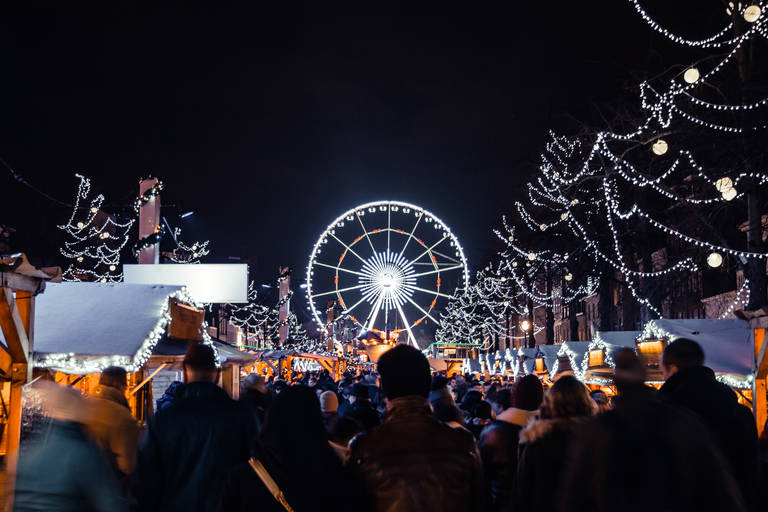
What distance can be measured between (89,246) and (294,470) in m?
39.9

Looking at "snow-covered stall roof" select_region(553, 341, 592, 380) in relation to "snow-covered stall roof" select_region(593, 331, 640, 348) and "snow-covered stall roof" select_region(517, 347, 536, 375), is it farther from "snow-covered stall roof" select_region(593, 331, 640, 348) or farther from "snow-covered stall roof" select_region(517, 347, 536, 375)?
"snow-covered stall roof" select_region(517, 347, 536, 375)

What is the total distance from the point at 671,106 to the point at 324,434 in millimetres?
17570

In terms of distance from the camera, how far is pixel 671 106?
60.3ft

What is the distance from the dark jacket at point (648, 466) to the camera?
2.83m

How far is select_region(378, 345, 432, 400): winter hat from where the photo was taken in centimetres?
331

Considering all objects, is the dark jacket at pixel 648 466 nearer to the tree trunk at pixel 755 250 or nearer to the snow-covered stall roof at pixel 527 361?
the tree trunk at pixel 755 250

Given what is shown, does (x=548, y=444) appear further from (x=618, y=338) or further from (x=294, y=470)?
(x=618, y=338)

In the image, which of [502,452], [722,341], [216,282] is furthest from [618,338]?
[502,452]

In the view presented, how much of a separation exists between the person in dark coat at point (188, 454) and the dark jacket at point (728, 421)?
3078 millimetres

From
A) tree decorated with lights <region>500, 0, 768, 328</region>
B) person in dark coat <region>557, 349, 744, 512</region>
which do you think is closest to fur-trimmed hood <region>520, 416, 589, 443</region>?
person in dark coat <region>557, 349, 744, 512</region>

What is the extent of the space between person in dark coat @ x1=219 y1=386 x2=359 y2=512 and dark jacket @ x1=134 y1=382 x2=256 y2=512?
1065mm

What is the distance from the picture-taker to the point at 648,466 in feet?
9.34

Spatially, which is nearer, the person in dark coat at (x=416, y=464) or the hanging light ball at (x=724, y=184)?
the person in dark coat at (x=416, y=464)

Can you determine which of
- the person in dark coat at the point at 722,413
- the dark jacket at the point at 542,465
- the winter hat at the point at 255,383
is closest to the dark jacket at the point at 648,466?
the dark jacket at the point at 542,465
